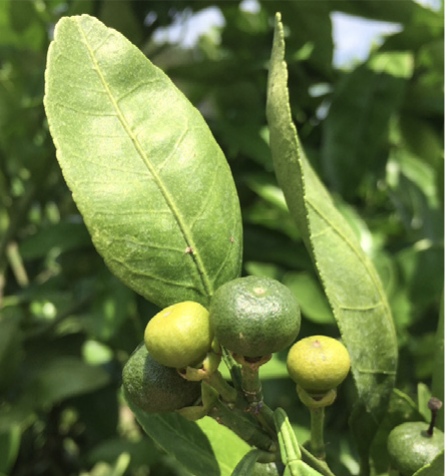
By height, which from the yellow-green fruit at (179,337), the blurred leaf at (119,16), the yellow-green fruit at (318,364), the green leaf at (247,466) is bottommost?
the green leaf at (247,466)

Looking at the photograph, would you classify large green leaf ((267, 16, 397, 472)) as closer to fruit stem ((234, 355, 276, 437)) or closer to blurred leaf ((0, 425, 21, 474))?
fruit stem ((234, 355, 276, 437))

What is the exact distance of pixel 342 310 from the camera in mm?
590

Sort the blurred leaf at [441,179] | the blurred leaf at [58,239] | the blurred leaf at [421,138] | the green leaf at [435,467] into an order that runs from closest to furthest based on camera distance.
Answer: the green leaf at [435,467], the blurred leaf at [441,179], the blurred leaf at [58,239], the blurred leaf at [421,138]

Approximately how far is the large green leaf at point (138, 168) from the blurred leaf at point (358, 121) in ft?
2.16

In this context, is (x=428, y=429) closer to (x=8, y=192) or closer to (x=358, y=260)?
(x=358, y=260)

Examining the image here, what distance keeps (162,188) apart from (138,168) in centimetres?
3

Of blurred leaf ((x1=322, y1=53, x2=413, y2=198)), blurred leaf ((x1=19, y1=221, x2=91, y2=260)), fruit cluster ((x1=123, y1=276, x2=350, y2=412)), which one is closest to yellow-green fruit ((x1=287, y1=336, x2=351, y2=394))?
fruit cluster ((x1=123, y1=276, x2=350, y2=412))

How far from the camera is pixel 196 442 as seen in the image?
60cm

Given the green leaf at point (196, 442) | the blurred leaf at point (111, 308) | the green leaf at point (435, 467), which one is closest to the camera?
the green leaf at point (435, 467)

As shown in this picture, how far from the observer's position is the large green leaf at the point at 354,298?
573 millimetres

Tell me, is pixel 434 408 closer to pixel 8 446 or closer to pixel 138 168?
pixel 138 168

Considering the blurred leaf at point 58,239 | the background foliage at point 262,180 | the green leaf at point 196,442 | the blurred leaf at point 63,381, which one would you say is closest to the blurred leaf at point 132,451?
the background foliage at point 262,180

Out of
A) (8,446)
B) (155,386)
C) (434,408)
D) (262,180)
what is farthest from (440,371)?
(8,446)

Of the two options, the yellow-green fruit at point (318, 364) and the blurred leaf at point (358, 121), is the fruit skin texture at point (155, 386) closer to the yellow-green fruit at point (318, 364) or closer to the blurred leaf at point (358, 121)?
the yellow-green fruit at point (318, 364)
